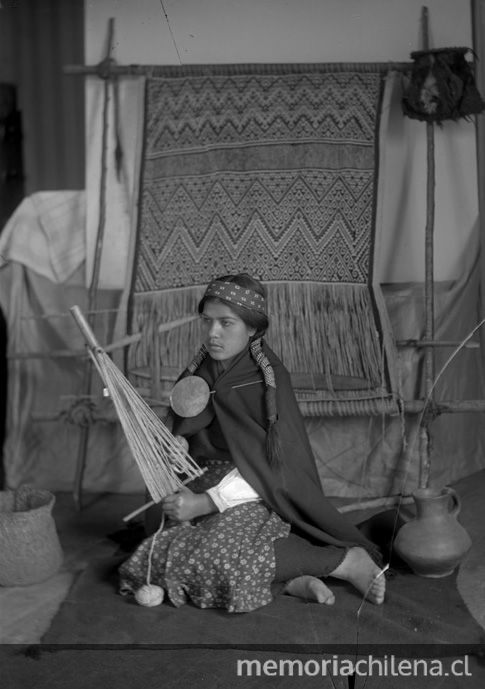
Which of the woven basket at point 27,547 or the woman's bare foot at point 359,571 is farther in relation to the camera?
the woven basket at point 27,547

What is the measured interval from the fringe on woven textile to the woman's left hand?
3.40 ft

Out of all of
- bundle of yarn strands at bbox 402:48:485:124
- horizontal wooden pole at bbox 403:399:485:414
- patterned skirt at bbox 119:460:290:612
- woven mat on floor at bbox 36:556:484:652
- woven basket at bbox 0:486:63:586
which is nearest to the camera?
woven mat on floor at bbox 36:556:484:652

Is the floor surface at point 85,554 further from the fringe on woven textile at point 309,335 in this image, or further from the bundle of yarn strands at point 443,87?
the bundle of yarn strands at point 443,87

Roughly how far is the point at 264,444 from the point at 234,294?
1.59 feet

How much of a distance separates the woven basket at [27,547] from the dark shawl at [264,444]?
566 millimetres

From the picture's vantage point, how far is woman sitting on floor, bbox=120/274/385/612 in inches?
101

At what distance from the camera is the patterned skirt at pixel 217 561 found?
99.2 inches

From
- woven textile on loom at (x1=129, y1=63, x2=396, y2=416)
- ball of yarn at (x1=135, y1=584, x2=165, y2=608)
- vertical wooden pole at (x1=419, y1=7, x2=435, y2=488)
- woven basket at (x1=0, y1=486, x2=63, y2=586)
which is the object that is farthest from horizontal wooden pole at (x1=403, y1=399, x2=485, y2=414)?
woven basket at (x1=0, y1=486, x2=63, y2=586)

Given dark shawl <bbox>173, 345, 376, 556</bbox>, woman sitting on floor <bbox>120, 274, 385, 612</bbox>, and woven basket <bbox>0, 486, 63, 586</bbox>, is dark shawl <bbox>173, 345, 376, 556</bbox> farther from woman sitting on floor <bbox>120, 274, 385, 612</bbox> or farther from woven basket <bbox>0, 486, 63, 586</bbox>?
woven basket <bbox>0, 486, 63, 586</bbox>

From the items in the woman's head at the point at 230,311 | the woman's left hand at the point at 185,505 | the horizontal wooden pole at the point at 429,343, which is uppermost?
the woman's head at the point at 230,311

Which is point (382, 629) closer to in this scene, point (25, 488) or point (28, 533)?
point (28, 533)

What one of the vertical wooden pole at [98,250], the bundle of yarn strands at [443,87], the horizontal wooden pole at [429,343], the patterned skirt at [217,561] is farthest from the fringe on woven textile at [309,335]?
the patterned skirt at [217,561]

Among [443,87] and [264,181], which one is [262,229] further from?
[443,87]

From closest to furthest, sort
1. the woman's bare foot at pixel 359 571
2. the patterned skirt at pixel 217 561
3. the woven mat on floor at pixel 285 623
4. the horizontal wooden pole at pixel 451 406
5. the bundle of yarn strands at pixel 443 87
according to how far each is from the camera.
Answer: the woven mat on floor at pixel 285 623 < the patterned skirt at pixel 217 561 < the woman's bare foot at pixel 359 571 < the horizontal wooden pole at pixel 451 406 < the bundle of yarn strands at pixel 443 87
